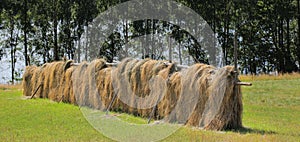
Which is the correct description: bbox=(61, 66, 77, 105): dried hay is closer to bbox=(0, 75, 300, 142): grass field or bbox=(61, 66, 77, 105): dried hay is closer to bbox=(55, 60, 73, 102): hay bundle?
bbox=(55, 60, 73, 102): hay bundle

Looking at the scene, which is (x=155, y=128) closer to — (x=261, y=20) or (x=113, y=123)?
(x=113, y=123)

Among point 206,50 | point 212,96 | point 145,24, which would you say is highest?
point 145,24

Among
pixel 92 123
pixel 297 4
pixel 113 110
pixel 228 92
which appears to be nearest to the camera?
pixel 228 92

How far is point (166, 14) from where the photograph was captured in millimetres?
34562

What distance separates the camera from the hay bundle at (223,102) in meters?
9.19

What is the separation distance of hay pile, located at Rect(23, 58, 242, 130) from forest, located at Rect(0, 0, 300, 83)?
17.8m

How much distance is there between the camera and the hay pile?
366 inches

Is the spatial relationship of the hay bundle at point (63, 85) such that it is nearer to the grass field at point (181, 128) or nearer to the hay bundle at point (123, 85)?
the grass field at point (181, 128)

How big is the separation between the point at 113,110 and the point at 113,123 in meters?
2.83

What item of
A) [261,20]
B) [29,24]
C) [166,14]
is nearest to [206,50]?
[166,14]

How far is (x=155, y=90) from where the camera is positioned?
11336 mm

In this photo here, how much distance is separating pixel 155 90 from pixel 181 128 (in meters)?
2.07

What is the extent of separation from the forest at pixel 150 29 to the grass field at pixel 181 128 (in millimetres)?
17938

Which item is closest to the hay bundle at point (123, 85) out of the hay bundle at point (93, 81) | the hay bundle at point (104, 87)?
the hay bundle at point (104, 87)
